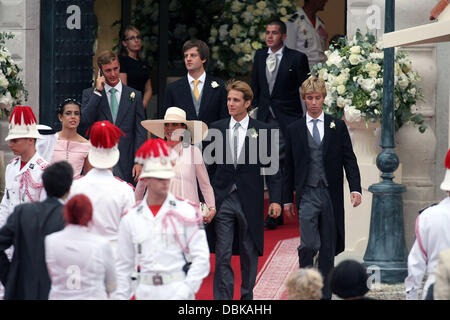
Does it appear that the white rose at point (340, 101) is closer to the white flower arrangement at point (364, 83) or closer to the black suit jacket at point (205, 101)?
the white flower arrangement at point (364, 83)

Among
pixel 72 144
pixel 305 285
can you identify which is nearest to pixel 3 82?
pixel 72 144

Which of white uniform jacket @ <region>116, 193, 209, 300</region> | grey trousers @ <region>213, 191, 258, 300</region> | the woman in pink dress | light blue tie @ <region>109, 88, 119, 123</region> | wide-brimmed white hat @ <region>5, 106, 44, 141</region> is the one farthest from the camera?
light blue tie @ <region>109, 88, 119, 123</region>

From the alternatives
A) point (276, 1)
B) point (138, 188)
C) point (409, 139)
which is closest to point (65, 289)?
point (138, 188)

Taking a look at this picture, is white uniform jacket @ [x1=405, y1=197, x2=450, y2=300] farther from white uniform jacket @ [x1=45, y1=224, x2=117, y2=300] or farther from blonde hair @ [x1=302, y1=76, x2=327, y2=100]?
blonde hair @ [x1=302, y1=76, x2=327, y2=100]

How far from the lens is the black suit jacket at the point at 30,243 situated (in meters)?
7.13

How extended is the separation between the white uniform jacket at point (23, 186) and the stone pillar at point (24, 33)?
442 centimetres

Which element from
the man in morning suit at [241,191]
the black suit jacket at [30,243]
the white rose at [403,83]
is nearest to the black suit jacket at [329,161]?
the man in morning suit at [241,191]

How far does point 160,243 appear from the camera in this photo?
7.02 m

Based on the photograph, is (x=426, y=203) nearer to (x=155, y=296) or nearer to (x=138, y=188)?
(x=138, y=188)

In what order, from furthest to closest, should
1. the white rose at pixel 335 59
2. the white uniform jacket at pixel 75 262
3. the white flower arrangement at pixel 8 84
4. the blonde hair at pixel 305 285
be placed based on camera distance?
the white flower arrangement at pixel 8 84, the white rose at pixel 335 59, the white uniform jacket at pixel 75 262, the blonde hair at pixel 305 285

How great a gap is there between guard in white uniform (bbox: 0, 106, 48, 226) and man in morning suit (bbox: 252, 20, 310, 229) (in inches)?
164

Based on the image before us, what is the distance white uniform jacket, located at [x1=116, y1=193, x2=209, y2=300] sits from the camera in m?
6.99

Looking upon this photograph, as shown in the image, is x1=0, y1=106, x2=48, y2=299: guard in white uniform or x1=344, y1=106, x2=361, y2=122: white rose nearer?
x1=0, y1=106, x2=48, y2=299: guard in white uniform

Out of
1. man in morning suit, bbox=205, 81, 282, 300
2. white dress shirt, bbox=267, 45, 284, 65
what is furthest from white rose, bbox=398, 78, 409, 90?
white dress shirt, bbox=267, 45, 284, 65
